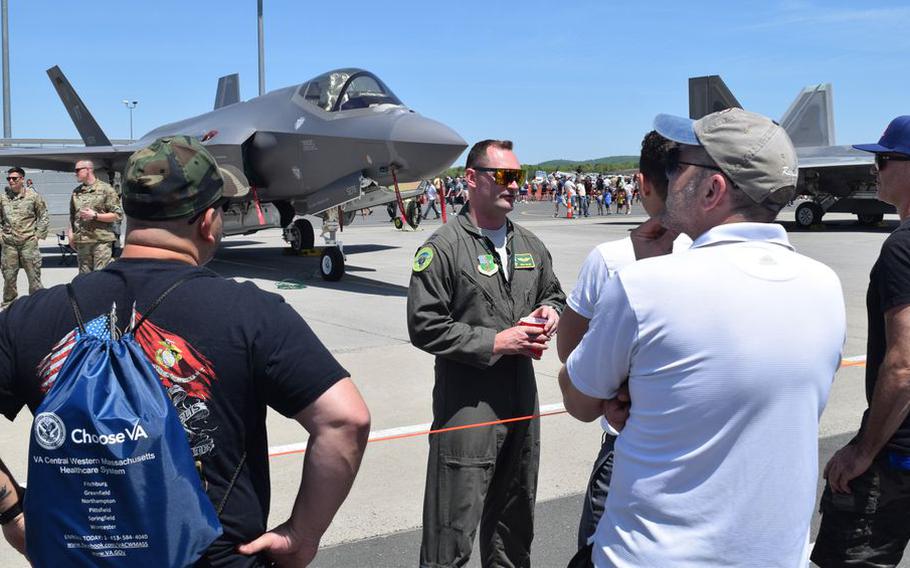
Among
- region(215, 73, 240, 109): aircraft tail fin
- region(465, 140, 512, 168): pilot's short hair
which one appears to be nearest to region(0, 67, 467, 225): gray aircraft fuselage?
region(215, 73, 240, 109): aircraft tail fin

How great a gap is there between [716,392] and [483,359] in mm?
1658

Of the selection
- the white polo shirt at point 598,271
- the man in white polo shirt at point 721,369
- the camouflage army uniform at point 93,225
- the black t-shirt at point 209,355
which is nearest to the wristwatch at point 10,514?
the black t-shirt at point 209,355

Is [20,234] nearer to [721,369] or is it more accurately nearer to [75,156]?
[75,156]

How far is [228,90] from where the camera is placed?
2120 cm

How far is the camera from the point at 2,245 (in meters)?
10.8

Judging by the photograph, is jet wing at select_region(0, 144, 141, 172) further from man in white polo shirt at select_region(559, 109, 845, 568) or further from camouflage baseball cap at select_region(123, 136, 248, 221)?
man in white polo shirt at select_region(559, 109, 845, 568)

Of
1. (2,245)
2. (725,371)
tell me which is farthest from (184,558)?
(2,245)

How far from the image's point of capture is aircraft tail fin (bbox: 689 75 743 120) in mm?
23469

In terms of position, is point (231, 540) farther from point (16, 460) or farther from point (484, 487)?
point (16, 460)

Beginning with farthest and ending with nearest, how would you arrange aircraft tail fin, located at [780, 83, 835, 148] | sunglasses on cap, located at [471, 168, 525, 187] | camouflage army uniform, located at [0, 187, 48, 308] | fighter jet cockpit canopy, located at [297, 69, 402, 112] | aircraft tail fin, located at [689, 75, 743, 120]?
aircraft tail fin, located at [780, 83, 835, 148]
aircraft tail fin, located at [689, 75, 743, 120]
fighter jet cockpit canopy, located at [297, 69, 402, 112]
camouflage army uniform, located at [0, 187, 48, 308]
sunglasses on cap, located at [471, 168, 525, 187]

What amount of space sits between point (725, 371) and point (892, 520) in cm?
155

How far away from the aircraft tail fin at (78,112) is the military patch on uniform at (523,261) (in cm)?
1920

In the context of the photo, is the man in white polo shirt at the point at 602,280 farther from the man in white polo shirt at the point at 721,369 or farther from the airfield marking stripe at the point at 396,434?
the airfield marking stripe at the point at 396,434

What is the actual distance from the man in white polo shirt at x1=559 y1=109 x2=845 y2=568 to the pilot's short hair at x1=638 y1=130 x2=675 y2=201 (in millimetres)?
453
